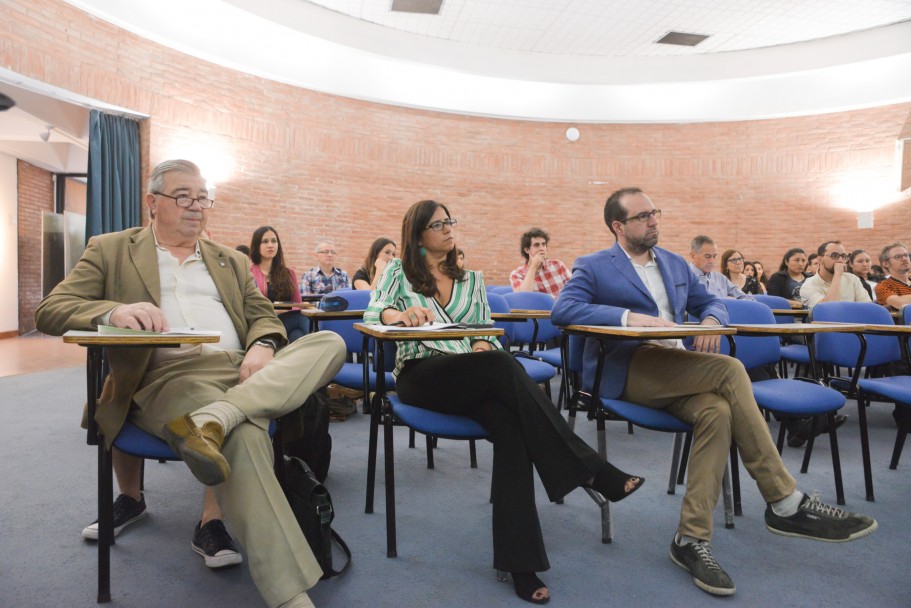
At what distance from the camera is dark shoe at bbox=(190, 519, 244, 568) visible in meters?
1.95

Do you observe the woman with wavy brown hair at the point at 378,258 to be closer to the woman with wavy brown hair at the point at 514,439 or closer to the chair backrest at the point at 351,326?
the chair backrest at the point at 351,326

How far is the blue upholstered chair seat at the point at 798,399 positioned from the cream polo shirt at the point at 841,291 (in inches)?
105

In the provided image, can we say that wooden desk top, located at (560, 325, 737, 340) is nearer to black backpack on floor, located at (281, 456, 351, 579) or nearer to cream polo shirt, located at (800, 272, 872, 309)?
black backpack on floor, located at (281, 456, 351, 579)

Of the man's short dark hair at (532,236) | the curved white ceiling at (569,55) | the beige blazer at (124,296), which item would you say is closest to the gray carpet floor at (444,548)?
the beige blazer at (124,296)

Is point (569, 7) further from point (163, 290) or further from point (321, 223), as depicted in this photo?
point (163, 290)

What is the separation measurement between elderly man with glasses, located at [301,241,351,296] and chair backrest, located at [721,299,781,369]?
3.89 metres

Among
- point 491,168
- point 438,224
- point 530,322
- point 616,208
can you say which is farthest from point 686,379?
point 491,168

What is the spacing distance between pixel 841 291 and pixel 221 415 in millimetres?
4988

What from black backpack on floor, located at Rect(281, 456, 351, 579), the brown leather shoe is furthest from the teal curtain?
the brown leather shoe

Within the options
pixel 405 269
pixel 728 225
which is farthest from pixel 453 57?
pixel 405 269

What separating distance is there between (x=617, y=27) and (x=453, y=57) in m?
2.28

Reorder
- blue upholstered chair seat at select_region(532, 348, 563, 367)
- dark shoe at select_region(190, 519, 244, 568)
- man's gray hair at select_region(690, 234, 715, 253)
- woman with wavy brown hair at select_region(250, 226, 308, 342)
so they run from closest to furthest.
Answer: dark shoe at select_region(190, 519, 244, 568) → blue upholstered chair seat at select_region(532, 348, 563, 367) → woman with wavy brown hair at select_region(250, 226, 308, 342) → man's gray hair at select_region(690, 234, 715, 253)

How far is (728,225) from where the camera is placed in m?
9.45

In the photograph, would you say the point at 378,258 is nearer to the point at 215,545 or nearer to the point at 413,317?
the point at 413,317
